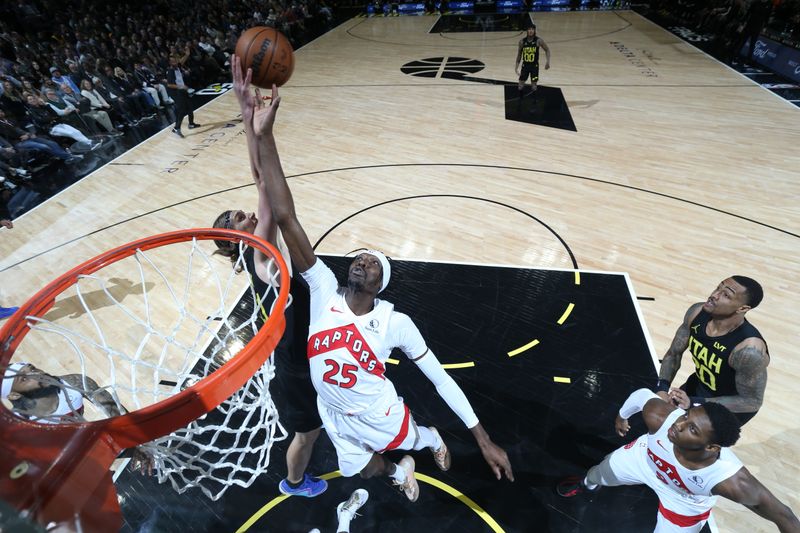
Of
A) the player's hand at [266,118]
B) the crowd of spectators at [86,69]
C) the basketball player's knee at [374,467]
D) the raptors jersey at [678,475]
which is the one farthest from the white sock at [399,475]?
the crowd of spectators at [86,69]

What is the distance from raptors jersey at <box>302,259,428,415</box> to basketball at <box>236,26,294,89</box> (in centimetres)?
153

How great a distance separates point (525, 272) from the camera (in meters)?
4.87

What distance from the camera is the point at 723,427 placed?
1931 mm

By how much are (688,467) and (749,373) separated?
715 millimetres

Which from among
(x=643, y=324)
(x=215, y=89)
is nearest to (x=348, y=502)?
(x=643, y=324)

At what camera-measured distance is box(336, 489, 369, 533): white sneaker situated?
272 centimetres

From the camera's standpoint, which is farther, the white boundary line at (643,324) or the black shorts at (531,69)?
the black shorts at (531,69)

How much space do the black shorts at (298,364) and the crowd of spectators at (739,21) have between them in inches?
552

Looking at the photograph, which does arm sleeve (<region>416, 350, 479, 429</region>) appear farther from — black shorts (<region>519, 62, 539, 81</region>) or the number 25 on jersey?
black shorts (<region>519, 62, 539, 81</region>)

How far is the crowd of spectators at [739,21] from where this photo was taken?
36.1 feet

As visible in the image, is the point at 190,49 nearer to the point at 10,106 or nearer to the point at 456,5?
the point at 10,106

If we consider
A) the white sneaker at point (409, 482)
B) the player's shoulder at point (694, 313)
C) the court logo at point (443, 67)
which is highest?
the player's shoulder at point (694, 313)

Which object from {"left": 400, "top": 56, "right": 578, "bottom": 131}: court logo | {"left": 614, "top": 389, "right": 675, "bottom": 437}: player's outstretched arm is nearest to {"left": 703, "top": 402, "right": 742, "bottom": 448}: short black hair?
{"left": 614, "top": 389, "right": 675, "bottom": 437}: player's outstretched arm

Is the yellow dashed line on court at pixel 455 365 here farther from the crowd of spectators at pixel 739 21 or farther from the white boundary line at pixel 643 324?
the crowd of spectators at pixel 739 21
